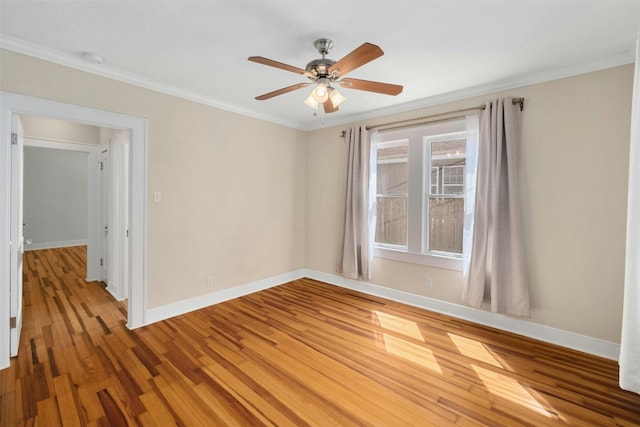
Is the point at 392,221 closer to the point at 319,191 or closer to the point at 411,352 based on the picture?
the point at 319,191

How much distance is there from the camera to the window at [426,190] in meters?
3.47

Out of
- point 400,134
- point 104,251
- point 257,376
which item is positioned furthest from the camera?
point 104,251

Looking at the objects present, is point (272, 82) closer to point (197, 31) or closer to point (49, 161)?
point (197, 31)

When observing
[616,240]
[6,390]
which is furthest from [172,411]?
[616,240]

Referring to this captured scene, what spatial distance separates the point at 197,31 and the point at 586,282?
4002 mm

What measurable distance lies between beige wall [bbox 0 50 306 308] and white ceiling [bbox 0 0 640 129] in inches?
8.5

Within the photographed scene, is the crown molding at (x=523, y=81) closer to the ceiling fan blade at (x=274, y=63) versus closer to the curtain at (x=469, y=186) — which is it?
the curtain at (x=469, y=186)

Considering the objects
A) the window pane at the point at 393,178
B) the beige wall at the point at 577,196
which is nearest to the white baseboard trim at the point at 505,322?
the beige wall at the point at 577,196

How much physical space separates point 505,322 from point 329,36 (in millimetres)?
3311

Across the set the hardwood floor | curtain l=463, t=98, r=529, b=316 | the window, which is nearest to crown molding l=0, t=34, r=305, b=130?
the window

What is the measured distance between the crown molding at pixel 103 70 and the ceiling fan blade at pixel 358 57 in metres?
2.14

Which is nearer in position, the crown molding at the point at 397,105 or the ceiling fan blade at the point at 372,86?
the ceiling fan blade at the point at 372,86

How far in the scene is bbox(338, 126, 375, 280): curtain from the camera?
4016 mm

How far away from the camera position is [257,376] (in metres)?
2.21
